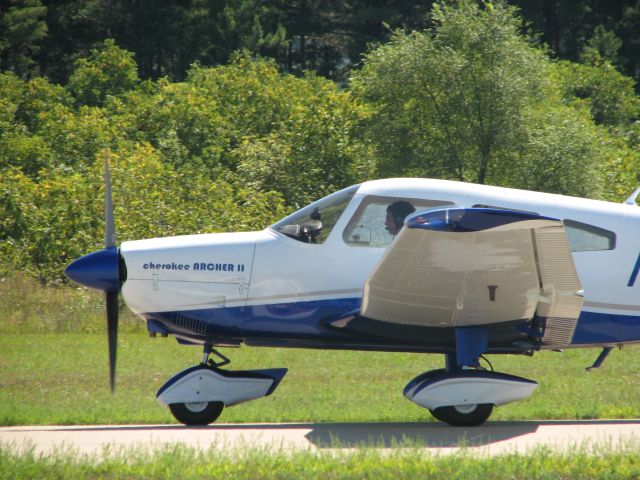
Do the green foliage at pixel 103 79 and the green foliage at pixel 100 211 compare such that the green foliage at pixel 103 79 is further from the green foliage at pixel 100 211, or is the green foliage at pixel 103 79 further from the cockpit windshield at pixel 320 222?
the cockpit windshield at pixel 320 222

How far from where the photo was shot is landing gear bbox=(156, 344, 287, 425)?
31.7 feet

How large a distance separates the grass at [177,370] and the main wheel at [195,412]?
0.65m

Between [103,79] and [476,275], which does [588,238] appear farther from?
[103,79]

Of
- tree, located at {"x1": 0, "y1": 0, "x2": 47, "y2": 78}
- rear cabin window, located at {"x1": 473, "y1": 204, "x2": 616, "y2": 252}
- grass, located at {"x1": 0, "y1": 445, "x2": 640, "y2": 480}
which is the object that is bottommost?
tree, located at {"x1": 0, "y1": 0, "x2": 47, "y2": 78}

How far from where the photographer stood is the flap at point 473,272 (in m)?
8.17

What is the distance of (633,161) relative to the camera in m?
31.0

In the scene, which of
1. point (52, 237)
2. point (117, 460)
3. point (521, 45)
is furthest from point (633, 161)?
point (117, 460)

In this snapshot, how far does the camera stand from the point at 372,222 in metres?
9.67

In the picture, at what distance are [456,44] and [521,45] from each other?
1.61m

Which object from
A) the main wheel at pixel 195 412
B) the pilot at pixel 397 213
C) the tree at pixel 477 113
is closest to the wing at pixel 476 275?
the pilot at pixel 397 213

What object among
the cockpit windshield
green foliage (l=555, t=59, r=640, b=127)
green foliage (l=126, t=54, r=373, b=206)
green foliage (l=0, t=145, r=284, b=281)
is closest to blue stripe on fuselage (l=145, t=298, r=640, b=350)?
the cockpit windshield

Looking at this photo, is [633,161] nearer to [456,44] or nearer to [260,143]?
[456,44]

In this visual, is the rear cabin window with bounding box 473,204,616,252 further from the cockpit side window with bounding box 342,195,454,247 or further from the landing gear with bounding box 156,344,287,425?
the landing gear with bounding box 156,344,287,425

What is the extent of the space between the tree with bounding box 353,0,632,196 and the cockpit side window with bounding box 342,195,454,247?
14965 millimetres
